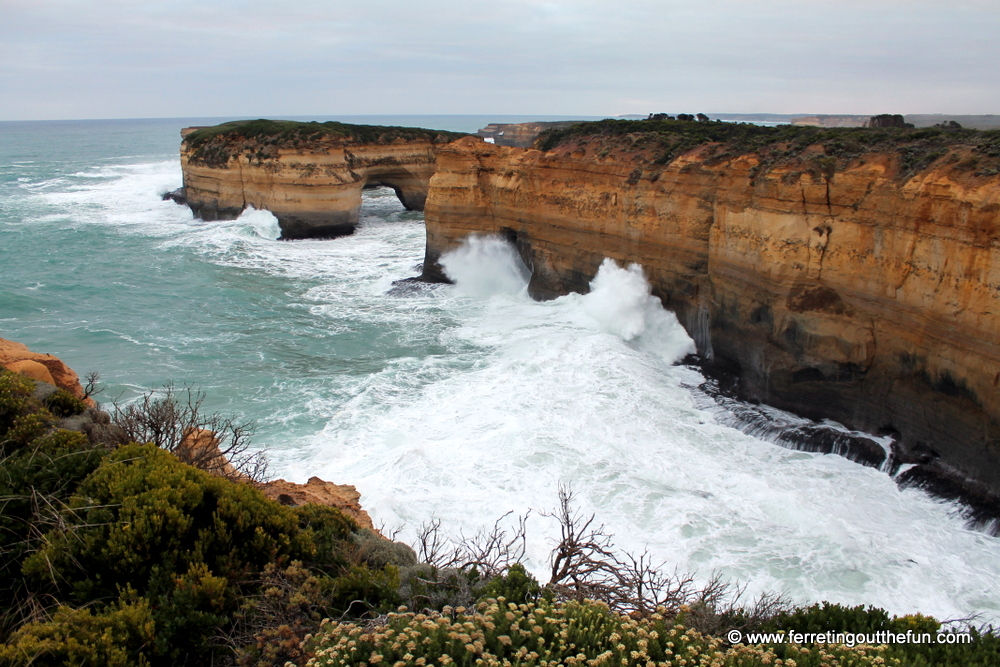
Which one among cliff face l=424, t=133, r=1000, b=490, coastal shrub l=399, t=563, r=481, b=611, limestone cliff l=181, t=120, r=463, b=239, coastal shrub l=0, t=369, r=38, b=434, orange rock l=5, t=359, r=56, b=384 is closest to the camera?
coastal shrub l=399, t=563, r=481, b=611

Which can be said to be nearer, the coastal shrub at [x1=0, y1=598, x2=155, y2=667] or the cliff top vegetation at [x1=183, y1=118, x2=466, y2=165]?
the coastal shrub at [x1=0, y1=598, x2=155, y2=667]

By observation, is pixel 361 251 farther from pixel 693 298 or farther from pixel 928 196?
pixel 928 196

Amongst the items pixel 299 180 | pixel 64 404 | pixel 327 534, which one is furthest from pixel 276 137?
pixel 327 534

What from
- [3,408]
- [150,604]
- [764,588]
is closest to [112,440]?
[3,408]

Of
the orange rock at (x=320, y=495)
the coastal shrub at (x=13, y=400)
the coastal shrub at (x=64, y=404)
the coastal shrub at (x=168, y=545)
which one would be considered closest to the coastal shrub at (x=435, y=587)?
the coastal shrub at (x=168, y=545)

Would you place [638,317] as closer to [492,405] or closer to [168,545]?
[492,405]

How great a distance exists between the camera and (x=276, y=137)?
33.6 meters

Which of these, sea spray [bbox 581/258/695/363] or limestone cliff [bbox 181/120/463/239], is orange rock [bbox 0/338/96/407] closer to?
sea spray [bbox 581/258/695/363]

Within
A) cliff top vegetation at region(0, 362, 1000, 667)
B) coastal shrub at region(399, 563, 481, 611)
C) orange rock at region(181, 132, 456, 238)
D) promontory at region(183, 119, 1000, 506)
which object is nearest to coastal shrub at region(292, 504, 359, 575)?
cliff top vegetation at region(0, 362, 1000, 667)

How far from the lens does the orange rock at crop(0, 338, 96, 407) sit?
29.7 ft

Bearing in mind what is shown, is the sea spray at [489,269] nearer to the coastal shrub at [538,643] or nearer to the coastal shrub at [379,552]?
the coastal shrub at [379,552]

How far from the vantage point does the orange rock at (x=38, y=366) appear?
9.05m

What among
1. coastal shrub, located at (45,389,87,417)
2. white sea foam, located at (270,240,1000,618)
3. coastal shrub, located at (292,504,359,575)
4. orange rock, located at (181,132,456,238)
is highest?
orange rock, located at (181,132,456,238)

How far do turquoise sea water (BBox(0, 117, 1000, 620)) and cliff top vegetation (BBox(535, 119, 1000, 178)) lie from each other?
361 centimetres
